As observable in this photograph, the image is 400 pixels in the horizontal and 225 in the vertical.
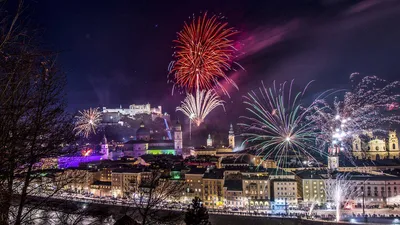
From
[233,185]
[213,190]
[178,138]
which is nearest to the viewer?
[233,185]

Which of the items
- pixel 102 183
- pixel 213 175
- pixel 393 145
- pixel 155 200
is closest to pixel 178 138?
pixel 102 183

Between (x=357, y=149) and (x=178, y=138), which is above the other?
(x=178, y=138)

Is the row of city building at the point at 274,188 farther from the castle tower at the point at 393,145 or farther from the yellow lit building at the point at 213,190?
the castle tower at the point at 393,145

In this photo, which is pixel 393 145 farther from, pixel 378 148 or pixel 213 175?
pixel 213 175

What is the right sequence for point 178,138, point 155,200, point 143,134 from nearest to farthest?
point 155,200 < point 178,138 < point 143,134

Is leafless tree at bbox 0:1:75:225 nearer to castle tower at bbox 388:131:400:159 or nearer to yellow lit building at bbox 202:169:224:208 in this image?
yellow lit building at bbox 202:169:224:208

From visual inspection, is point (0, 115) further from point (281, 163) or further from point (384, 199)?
point (281, 163)

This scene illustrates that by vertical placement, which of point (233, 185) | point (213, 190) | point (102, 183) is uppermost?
point (233, 185)

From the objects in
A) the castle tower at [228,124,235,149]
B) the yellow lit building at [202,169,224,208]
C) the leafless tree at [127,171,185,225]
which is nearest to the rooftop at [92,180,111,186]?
the yellow lit building at [202,169,224,208]

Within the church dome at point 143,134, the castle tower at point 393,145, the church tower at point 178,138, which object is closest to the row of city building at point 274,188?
the castle tower at point 393,145
